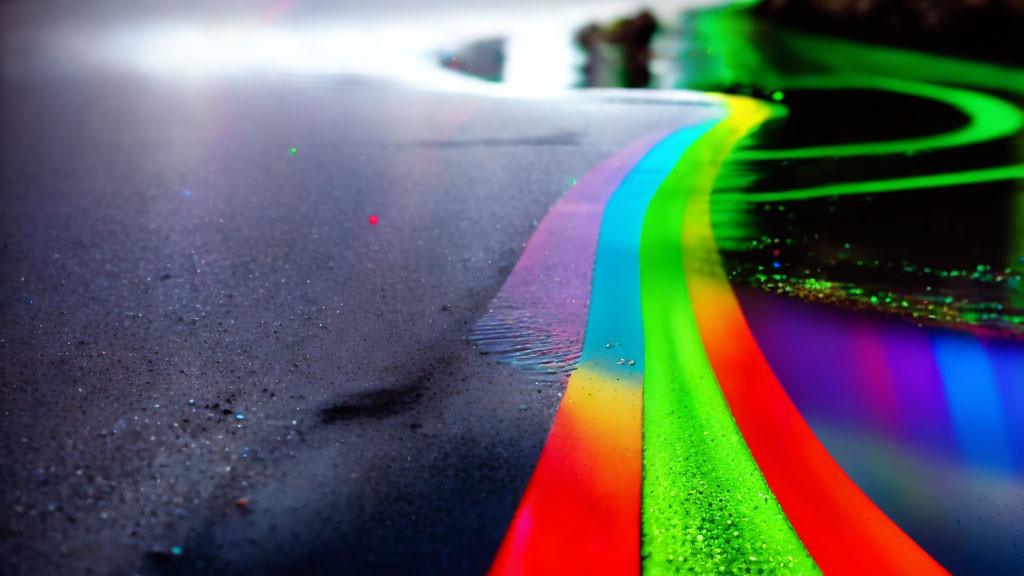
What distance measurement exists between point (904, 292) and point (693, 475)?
48.4 inches

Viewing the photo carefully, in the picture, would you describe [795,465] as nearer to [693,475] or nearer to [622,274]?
[693,475]

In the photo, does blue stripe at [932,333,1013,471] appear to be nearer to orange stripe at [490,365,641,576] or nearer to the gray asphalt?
orange stripe at [490,365,641,576]

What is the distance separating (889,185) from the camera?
3.21m

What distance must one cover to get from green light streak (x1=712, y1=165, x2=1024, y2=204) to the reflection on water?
1 centimetres

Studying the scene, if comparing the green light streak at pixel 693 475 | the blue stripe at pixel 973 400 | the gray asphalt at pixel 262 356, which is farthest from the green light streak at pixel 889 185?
the blue stripe at pixel 973 400

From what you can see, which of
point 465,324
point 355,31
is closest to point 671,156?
point 465,324

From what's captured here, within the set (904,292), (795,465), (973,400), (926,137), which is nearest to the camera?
(795,465)

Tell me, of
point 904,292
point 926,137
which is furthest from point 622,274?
point 926,137

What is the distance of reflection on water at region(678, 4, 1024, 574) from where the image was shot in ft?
4.95

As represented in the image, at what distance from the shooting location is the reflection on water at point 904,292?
1.51 m

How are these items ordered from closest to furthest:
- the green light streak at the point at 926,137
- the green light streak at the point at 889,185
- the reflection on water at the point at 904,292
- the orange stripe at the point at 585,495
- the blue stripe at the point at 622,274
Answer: the orange stripe at the point at 585,495
the reflection on water at the point at 904,292
the blue stripe at the point at 622,274
the green light streak at the point at 889,185
the green light streak at the point at 926,137

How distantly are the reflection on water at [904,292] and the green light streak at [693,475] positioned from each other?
0.23 m

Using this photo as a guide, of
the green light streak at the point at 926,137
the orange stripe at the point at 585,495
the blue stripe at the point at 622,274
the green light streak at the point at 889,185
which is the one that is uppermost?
the green light streak at the point at 926,137

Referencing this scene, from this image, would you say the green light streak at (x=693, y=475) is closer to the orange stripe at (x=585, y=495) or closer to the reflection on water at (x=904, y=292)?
the orange stripe at (x=585, y=495)
